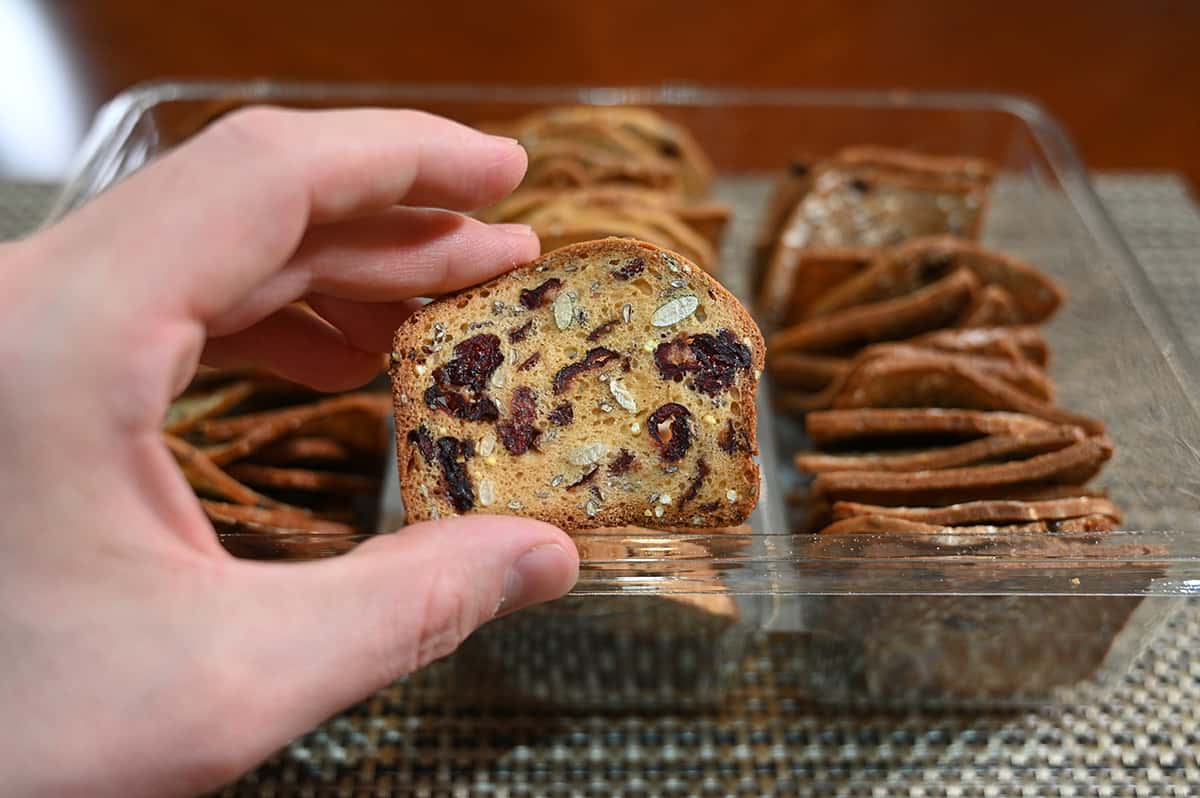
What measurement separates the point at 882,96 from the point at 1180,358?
85 centimetres

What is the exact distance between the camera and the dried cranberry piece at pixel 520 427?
102 centimetres

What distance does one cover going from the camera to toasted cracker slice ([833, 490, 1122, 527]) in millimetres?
1072

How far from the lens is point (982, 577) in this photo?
40.0 inches

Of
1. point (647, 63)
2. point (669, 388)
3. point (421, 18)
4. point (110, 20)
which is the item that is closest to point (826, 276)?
point (669, 388)

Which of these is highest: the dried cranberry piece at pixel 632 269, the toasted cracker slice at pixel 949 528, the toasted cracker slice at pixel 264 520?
the dried cranberry piece at pixel 632 269

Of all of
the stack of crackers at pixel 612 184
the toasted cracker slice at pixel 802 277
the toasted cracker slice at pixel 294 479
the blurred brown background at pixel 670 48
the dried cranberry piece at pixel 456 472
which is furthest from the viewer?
the blurred brown background at pixel 670 48

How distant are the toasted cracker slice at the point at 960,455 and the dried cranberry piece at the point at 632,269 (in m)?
0.34

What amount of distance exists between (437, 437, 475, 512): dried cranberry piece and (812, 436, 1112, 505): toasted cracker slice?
43 centimetres

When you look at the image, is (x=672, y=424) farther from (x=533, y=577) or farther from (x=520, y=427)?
(x=533, y=577)

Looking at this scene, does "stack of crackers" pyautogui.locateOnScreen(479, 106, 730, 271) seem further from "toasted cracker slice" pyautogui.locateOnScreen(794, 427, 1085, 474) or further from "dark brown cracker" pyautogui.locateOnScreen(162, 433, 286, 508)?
"dark brown cracker" pyautogui.locateOnScreen(162, 433, 286, 508)

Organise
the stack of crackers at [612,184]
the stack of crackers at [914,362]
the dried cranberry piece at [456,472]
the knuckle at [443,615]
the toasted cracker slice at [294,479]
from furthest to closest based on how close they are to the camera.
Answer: the stack of crackers at [612,184], the toasted cracker slice at [294,479], the stack of crackers at [914,362], the dried cranberry piece at [456,472], the knuckle at [443,615]

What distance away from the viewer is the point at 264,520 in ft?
3.75

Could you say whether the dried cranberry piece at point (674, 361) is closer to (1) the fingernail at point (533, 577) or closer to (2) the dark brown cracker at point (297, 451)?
(1) the fingernail at point (533, 577)

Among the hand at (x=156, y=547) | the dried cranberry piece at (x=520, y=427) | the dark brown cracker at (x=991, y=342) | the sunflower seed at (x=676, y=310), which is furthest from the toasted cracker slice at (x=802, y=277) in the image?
the hand at (x=156, y=547)
